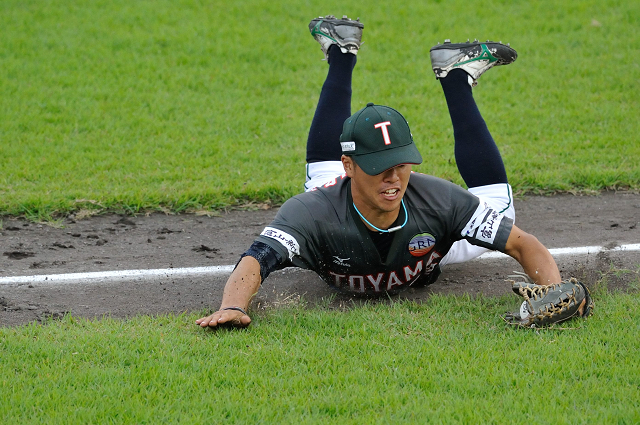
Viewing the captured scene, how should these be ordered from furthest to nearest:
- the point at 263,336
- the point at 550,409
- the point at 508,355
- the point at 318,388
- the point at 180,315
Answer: the point at 180,315 → the point at 263,336 → the point at 508,355 → the point at 318,388 → the point at 550,409

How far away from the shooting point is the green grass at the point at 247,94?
23.0ft

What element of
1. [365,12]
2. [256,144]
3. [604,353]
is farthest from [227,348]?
[365,12]

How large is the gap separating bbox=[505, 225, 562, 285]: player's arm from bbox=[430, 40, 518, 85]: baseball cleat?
5.12 feet

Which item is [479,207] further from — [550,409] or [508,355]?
[550,409]

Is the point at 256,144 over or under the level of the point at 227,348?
over

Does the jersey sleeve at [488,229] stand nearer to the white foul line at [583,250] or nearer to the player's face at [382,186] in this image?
the player's face at [382,186]

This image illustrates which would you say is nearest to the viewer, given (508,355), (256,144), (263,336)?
(508,355)

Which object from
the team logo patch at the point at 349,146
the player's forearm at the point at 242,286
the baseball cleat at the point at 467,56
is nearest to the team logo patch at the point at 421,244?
the team logo patch at the point at 349,146

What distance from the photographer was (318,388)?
11.6ft

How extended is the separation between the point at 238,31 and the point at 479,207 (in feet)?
21.6

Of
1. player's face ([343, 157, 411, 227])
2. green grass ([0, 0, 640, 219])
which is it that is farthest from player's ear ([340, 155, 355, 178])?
green grass ([0, 0, 640, 219])

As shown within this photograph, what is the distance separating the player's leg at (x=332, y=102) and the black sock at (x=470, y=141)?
883 mm

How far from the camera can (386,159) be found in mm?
4129

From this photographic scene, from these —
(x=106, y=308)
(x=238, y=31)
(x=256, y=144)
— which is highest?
(x=238, y=31)
